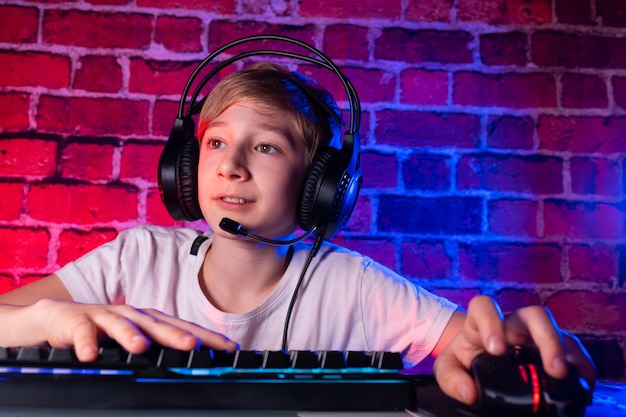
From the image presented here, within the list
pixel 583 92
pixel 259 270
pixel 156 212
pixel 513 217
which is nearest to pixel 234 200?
pixel 259 270

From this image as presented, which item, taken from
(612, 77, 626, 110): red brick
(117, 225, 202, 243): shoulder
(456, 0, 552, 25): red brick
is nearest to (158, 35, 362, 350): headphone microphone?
(117, 225, 202, 243): shoulder

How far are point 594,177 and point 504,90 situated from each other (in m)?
0.33

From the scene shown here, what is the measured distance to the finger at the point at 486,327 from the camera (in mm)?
505

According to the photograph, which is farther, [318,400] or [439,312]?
[439,312]

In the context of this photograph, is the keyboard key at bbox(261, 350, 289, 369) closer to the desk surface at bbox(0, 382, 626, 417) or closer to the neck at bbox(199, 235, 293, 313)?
the desk surface at bbox(0, 382, 626, 417)

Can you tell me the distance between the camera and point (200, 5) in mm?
1471

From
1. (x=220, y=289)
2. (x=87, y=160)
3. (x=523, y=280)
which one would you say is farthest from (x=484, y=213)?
(x=87, y=160)

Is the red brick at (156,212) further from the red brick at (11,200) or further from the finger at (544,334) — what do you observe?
the finger at (544,334)

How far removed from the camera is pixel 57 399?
429mm

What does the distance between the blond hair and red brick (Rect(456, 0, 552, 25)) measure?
580 millimetres

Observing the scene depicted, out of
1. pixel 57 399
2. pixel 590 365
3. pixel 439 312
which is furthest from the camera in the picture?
pixel 439 312

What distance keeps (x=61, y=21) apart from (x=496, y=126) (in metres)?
1.17

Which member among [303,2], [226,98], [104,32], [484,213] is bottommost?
[484,213]

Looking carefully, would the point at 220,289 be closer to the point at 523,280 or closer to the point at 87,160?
the point at 87,160
